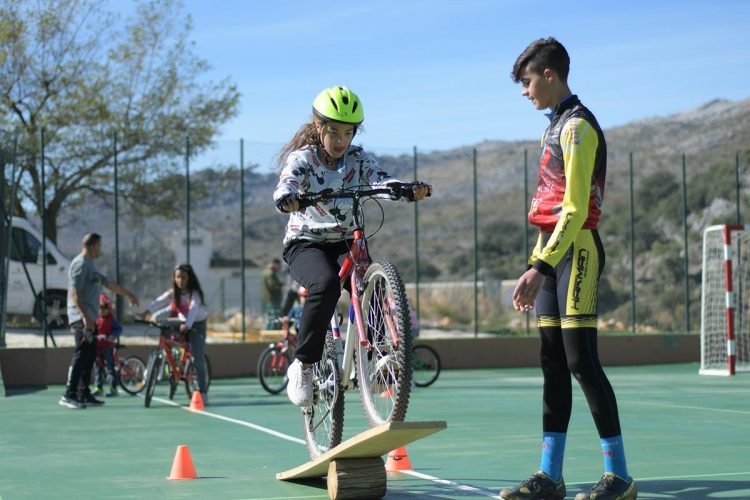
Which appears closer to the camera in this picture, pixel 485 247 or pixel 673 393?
pixel 673 393

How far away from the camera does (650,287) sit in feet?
141

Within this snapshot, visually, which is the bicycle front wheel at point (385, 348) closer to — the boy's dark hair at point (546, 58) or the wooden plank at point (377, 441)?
the wooden plank at point (377, 441)

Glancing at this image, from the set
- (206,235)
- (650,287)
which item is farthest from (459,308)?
(206,235)

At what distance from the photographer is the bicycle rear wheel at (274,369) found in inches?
604

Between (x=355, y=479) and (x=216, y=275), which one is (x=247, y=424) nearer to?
(x=355, y=479)

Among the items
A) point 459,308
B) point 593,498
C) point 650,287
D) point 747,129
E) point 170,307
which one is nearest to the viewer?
point 593,498

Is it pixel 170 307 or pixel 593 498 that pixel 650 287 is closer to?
pixel 170 307

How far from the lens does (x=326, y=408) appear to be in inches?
272

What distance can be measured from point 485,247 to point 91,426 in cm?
5016

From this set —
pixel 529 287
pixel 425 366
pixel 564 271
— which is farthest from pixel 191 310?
pixel 529 287

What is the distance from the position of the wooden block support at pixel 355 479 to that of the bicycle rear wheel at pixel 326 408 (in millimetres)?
505

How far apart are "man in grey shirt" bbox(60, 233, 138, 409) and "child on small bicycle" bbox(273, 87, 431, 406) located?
7.11 m

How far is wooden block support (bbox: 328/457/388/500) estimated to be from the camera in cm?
606

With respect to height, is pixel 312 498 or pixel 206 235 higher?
pixel 206 235
